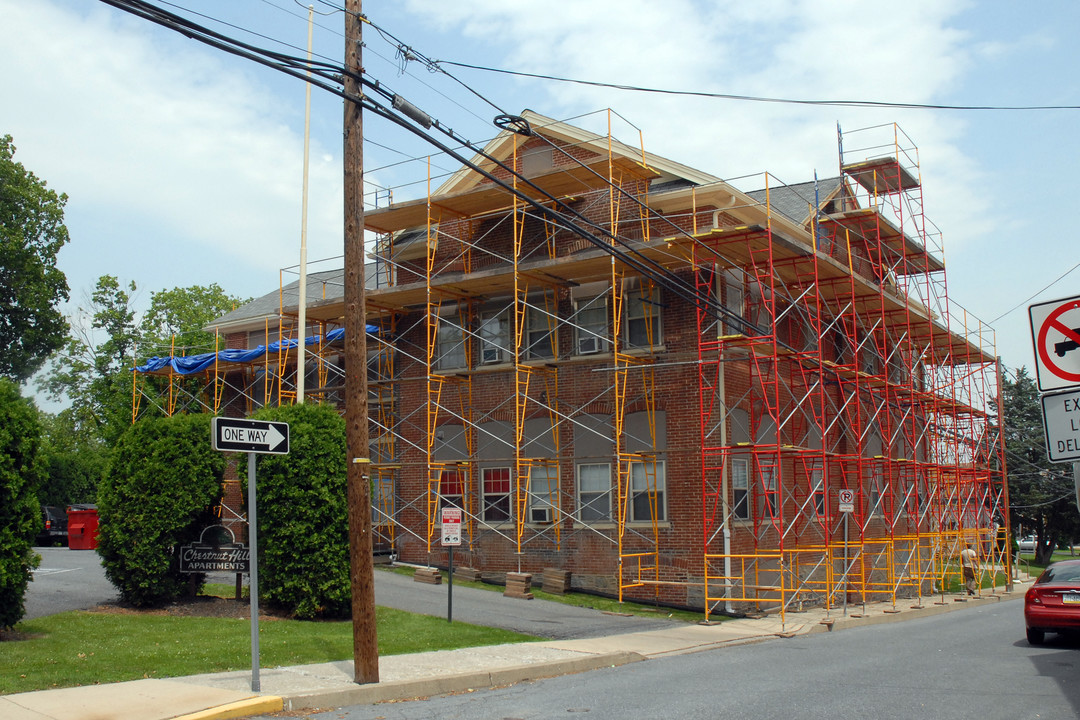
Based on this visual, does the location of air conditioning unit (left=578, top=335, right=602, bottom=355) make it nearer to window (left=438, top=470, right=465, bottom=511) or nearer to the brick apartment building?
the brick apartment building

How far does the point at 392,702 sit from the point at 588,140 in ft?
52.6

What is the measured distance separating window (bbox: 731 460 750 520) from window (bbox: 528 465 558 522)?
13.6 feet

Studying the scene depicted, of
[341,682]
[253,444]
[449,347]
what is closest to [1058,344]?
[253,444]

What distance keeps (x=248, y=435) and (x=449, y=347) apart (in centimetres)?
1582

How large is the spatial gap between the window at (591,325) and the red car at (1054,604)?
10811 mm

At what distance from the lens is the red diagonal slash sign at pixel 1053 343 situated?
310 inches

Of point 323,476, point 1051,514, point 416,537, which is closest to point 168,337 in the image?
point 416,537

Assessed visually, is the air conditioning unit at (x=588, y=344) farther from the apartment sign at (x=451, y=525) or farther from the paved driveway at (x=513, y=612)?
the apartment sign at (x=451, y=525)

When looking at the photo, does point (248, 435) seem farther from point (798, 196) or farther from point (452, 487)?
point (798, 196)

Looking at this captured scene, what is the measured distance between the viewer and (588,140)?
23.6 meters

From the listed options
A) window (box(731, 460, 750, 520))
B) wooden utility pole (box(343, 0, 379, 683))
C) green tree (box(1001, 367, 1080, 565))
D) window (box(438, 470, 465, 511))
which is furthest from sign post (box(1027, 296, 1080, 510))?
green tree (box(1001, 367, 1080, 565))

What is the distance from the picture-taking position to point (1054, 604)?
14828 mm

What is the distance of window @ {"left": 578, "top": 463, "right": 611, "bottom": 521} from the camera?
22766mm

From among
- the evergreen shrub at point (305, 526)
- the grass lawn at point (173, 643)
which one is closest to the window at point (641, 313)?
the evergreen shrub at point (305, 526)
